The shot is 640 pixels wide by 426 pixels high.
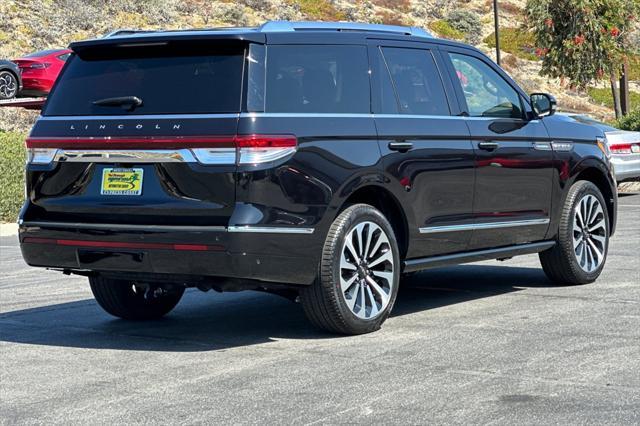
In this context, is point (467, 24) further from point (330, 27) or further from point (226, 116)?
point (226, 116)

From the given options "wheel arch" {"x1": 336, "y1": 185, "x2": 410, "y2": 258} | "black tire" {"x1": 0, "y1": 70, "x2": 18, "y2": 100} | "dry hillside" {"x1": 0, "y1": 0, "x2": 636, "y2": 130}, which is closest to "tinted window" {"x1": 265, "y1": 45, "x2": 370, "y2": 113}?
"wheel arch" {"x1": 336, "y1": 185, "x2": 410, "y2": 258}

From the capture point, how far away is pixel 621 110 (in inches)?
1622

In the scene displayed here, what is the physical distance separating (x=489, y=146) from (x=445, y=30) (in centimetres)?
5268

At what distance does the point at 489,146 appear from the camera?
9266mm

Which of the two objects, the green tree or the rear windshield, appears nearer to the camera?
the rear windshield

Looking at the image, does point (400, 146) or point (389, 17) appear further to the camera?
point (389, 17)

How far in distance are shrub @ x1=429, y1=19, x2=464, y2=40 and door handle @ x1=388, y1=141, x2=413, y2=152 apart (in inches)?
2048

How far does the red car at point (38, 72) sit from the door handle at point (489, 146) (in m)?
22.7

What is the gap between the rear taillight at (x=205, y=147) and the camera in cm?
→ 746

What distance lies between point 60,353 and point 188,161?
4.74ft

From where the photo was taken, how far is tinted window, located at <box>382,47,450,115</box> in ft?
28.6

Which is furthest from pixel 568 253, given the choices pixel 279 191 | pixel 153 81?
pixel 153 81

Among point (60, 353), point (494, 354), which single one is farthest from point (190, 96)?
point (494, 354)

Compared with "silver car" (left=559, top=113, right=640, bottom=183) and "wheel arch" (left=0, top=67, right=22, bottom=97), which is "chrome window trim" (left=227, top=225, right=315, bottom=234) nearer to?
"silver car" (left=559, top=113, right=640, bottom=183)
